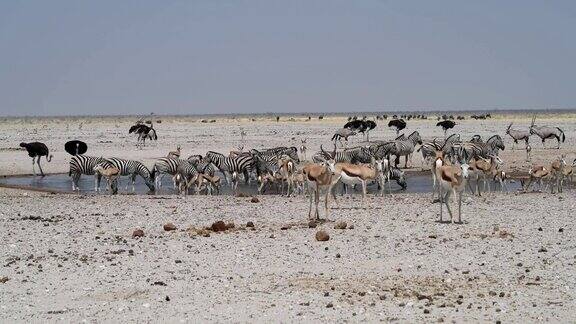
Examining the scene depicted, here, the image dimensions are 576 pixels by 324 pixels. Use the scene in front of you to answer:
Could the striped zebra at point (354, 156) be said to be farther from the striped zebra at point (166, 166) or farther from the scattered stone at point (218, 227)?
the scattered stone at point (218, 227)

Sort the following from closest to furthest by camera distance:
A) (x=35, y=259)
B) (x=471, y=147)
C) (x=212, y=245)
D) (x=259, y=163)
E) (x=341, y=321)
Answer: (x=341, y=321) → (x=35, y=259) → (x=212, y=245) → (x=259, y=163) → (x=471, y=147)

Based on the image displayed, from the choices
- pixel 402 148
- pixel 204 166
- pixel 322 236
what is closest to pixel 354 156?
pixel 402 148

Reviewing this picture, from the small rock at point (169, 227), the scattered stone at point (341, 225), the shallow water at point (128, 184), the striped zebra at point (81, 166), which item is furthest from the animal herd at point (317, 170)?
the small rock at point (169, 227)

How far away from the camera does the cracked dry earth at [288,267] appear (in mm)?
8609

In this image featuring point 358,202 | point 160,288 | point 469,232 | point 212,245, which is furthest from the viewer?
point 358,202

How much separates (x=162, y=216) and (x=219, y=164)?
35.7 feet

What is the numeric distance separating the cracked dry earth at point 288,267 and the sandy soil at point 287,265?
0.02 meters

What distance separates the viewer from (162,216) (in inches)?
621

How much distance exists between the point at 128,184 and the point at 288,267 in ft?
55.9

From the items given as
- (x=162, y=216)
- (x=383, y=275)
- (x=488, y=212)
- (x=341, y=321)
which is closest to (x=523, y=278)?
(x=383, y=275)

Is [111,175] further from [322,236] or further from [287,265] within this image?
[287,265]

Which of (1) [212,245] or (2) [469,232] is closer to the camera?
(1) [212,245]

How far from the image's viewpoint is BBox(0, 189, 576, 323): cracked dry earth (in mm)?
8609

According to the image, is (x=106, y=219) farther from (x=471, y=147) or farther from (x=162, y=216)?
(x=471, y=147)
